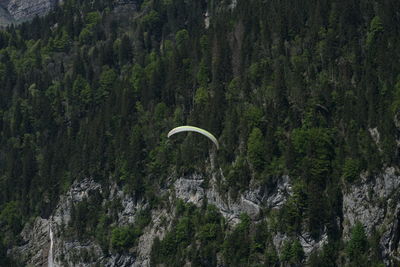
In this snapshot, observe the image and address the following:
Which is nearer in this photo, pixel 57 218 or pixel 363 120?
pixel 363 120

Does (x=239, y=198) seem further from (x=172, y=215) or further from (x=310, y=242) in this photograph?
(x=310, y=242)

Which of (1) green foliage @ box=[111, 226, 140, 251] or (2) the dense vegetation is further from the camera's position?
(1) green foliage @ box=[111, 226, 140, 251]

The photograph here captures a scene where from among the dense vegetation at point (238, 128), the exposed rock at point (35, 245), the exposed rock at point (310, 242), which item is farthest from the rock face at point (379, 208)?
the exposed rock at point (35, 245)

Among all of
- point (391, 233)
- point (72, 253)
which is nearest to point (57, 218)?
point (72, 253)

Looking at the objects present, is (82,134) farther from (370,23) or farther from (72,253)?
(370,23)

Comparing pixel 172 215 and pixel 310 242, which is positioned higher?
pixel 310 242

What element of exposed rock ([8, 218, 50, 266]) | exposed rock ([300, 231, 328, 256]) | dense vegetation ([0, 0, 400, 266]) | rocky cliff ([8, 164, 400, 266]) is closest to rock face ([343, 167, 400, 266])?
rocky cliff ([8, 164, 400, 266])

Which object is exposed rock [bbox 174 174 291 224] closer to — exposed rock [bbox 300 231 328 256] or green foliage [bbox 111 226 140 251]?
exposed rock [bbox 300 231 328 256]

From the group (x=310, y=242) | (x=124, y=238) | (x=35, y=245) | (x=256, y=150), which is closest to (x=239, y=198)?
(x=256, y=150)
